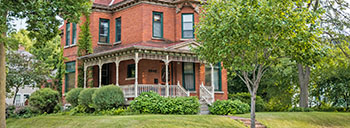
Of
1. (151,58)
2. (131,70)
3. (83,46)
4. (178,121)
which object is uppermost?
(83,46)

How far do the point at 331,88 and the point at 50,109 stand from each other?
21040 millimetres

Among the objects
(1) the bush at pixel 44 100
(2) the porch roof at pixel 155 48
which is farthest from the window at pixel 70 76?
(1) the bush at pixel 44 100

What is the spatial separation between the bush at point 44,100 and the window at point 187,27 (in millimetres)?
10179

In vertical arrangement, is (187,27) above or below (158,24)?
below

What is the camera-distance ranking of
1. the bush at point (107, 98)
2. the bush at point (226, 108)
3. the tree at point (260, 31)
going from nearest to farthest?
the tree at point (260, 31), the bush at point (107, 98), the bush at point (226, 108)

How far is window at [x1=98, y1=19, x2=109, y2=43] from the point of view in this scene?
2730cm

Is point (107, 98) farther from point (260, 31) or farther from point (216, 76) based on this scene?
point (260, 31)

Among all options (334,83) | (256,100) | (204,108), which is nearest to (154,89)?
(204,108)

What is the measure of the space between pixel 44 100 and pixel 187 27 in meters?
11.3

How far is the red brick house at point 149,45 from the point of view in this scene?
24.2m

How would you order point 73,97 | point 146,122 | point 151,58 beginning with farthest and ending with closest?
point 73,97 < point 151,58 < point 146,122

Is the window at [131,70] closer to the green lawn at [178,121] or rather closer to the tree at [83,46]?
the tree at [83,46]

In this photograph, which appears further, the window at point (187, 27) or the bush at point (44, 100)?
the window at point (187, 27)

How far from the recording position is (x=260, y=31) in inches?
612
